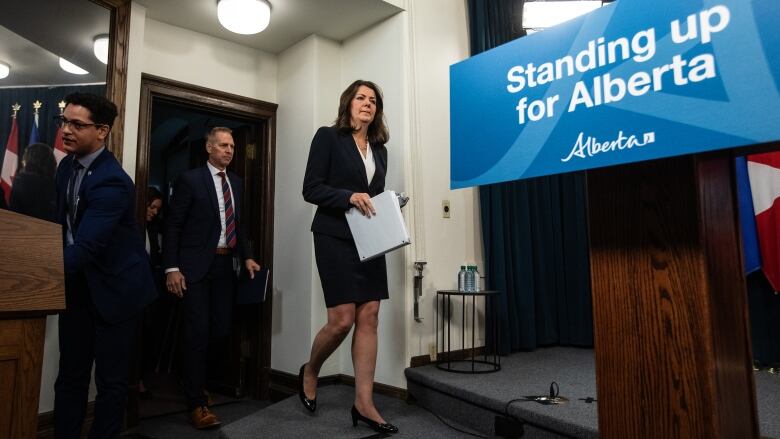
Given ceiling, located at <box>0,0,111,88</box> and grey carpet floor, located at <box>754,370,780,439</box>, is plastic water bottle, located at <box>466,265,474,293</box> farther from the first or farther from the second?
ceiling, located at <box>0,0,111,88</box>

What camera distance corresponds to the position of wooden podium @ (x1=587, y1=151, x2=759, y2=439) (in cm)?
Result: 67

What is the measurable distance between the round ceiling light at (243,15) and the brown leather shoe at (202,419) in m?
1.91

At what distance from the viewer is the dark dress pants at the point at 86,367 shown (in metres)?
1.73

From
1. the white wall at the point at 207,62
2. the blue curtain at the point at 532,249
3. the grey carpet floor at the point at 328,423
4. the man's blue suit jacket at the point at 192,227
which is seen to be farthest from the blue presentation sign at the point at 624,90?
the white wall at the point at 207,62

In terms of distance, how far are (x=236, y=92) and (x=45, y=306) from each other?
2.48 m

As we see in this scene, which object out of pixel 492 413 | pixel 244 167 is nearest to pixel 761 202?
pixel 492 413

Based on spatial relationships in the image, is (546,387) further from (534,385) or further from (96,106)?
(96,106)

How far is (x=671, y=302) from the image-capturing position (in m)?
0.69

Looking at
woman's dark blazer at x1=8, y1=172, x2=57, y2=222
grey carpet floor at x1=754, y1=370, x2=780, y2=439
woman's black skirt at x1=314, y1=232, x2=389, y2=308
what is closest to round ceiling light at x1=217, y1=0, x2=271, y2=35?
woman's dark blazer at x1=8, y1=172, x2=57, y2=222

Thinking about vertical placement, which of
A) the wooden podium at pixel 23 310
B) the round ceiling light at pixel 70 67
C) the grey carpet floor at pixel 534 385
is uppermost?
the round ceiling light at pixel 70 67

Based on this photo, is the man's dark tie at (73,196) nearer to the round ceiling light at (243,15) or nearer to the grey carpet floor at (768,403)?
the round ceiling light at (243,15)

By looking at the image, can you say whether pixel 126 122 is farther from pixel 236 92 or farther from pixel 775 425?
pixel 775 425

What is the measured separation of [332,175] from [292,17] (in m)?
1.32

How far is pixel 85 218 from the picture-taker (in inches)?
64.6
